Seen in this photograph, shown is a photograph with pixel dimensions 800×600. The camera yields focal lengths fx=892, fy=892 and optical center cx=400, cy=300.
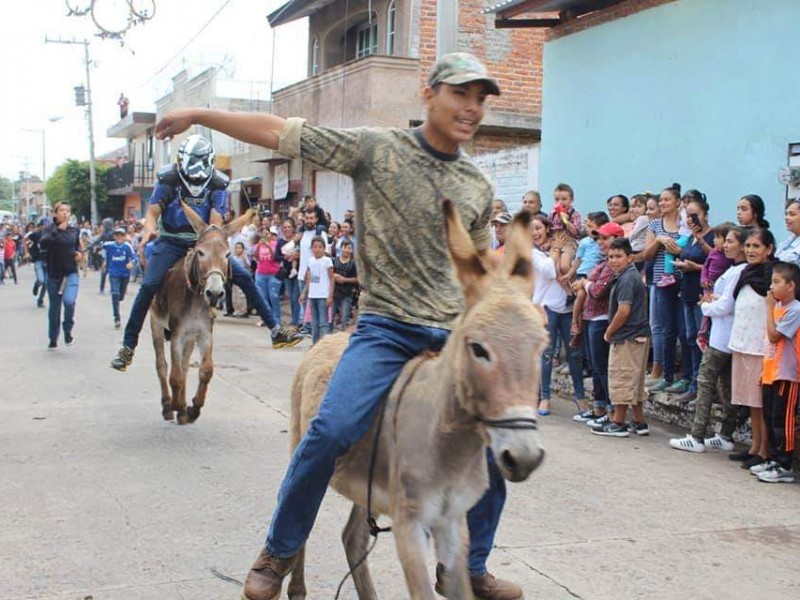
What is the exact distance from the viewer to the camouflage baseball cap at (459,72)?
11.4ft

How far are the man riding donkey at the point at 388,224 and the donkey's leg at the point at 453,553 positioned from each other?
1.17ft

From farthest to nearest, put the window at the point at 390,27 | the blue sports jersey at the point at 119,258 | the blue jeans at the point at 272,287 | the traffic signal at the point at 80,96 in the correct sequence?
the traffic signal at the point at 80,96
the window at the point at 390,27
the blue sports jersey at the point at 119,258
the blue jeans at the point at 272,287

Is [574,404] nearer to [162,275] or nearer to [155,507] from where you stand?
[162,275]

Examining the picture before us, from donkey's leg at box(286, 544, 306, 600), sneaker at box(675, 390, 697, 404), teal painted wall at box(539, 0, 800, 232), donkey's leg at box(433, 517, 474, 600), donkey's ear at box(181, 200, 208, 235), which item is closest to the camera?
donkey's leg at box(433, 517, 474, 600)

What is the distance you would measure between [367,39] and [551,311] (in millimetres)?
15754

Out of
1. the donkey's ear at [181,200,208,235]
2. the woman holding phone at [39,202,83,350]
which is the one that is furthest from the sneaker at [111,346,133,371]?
→ the woman holding phone at [39,202,83,350]

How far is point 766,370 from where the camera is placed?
24.1 feet

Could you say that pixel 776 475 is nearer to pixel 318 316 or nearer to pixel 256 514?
pixel 256 514

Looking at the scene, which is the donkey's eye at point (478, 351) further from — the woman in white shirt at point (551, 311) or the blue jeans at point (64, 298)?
the blue jeans at point (64, 298)

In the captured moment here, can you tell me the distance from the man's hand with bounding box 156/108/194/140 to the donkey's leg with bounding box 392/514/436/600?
1.75m

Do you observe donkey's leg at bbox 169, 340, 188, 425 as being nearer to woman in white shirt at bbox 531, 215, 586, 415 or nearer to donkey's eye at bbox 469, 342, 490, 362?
woman in white shirt at bbox 531, 215, 586, 415

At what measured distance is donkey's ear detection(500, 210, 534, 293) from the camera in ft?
10.3

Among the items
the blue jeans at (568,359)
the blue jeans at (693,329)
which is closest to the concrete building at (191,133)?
the blue jeans at (568,359)

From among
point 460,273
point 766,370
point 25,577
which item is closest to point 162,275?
point 25,577
